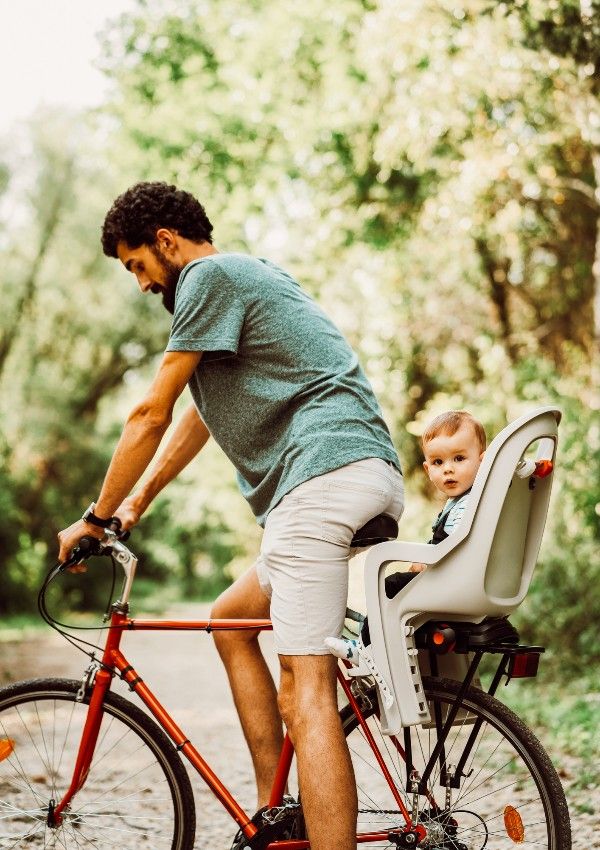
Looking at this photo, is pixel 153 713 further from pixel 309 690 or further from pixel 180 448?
pixel 180 448

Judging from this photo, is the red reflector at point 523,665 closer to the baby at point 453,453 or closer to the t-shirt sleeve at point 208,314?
the baby at point 453,453

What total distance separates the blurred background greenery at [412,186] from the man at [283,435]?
12.0ft

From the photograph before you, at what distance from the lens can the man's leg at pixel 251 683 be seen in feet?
9.59

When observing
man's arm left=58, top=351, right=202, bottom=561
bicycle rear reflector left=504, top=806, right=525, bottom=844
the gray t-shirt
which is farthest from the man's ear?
bicycle rear reflector left=504, top=806, right=525, bottom=844

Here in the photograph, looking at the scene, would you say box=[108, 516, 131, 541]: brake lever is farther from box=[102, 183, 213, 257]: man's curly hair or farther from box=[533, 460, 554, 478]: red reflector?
box=[533, 460, 554, 478]: red reflector

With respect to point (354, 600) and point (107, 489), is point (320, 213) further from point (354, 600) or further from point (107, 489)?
point (107, 489)

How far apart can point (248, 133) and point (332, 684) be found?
10561mm

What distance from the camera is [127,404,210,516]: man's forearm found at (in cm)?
311

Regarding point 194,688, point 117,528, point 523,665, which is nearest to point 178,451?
point 117,528

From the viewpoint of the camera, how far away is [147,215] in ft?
9.29

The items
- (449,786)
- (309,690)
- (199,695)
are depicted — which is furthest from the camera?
(199,695)

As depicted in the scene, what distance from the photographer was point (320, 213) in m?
12.3

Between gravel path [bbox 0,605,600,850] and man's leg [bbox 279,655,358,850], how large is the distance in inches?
61.1

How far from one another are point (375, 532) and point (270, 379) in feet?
1.61
